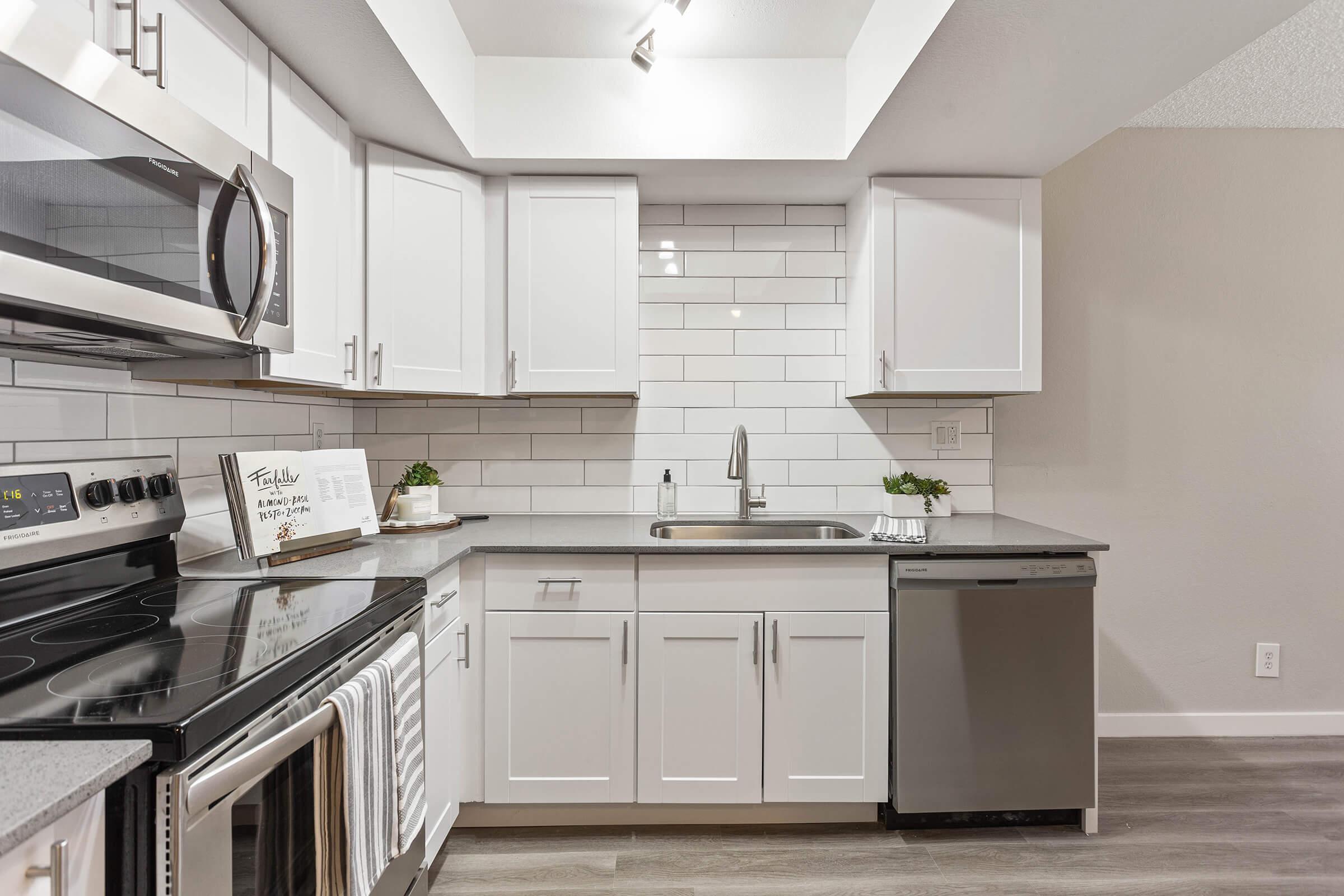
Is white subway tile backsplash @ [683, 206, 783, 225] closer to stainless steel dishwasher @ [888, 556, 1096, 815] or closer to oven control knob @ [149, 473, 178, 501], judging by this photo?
stainless steel dishwasher @ [888, 556, 1096, 815]

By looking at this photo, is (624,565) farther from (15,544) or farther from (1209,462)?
(1209,462)

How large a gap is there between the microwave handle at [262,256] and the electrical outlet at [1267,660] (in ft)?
11.8

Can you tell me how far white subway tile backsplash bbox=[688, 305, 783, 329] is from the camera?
8.70 ft

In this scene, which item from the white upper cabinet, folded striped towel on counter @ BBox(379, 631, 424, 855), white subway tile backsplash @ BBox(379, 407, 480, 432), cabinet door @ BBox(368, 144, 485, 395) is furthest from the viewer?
white subway tile backsplash @ BBox(379, 407, 480, 432)

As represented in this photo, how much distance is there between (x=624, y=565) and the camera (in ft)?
6.66

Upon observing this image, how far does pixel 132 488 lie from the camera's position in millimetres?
1442

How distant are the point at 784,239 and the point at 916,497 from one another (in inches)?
43.7

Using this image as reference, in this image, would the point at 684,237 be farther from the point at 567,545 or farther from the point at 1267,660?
the point at 1267,660

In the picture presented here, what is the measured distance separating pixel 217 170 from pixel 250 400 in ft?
3.26

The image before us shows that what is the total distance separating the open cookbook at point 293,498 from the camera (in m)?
1.60

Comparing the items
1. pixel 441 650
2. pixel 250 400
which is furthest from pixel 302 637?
pixel 250 400

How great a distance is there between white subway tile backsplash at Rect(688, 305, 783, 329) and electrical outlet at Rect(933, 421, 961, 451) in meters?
0.73

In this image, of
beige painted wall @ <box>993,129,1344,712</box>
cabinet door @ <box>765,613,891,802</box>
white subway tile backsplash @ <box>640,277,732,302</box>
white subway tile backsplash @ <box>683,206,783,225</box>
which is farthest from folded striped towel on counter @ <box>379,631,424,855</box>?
beige painted wall @ <box>993,129,1344,712</box>

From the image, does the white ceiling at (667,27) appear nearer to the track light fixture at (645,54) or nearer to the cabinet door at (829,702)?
the track light fixture at (645,54)
